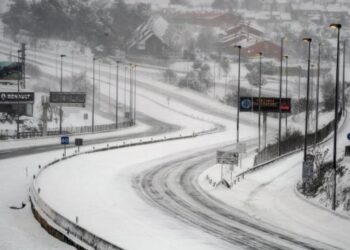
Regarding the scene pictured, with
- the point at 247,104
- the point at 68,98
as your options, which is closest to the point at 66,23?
the point at 68,98

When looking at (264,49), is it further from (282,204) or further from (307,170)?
(282,204)

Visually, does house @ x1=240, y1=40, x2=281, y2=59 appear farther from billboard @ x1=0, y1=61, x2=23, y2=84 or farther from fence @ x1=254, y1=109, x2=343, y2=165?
fence @ x1=254, y1=109, x2=343, y2=165

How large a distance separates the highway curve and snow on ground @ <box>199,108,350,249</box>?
2.70ft

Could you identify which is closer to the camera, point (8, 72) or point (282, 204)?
point (282, 204)

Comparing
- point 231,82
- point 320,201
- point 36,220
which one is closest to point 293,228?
point 320,201

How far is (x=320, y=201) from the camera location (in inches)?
1371

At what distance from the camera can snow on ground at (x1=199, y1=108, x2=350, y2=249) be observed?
2770 cm

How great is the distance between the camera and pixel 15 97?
259 feet

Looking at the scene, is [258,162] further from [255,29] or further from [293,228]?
[255,29]

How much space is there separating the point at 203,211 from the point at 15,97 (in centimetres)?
5313

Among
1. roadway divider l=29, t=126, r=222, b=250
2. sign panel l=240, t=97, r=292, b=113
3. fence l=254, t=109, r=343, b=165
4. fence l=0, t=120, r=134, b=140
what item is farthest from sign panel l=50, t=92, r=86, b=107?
roadway divider l=29, t=126, r=222, b=250

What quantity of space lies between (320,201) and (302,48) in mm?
153498

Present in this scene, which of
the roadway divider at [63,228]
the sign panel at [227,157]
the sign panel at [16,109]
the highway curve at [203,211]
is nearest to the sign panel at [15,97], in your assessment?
the sign panel at [16,109]

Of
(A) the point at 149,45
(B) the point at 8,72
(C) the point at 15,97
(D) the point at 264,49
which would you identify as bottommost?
(C) the point at 15,97
